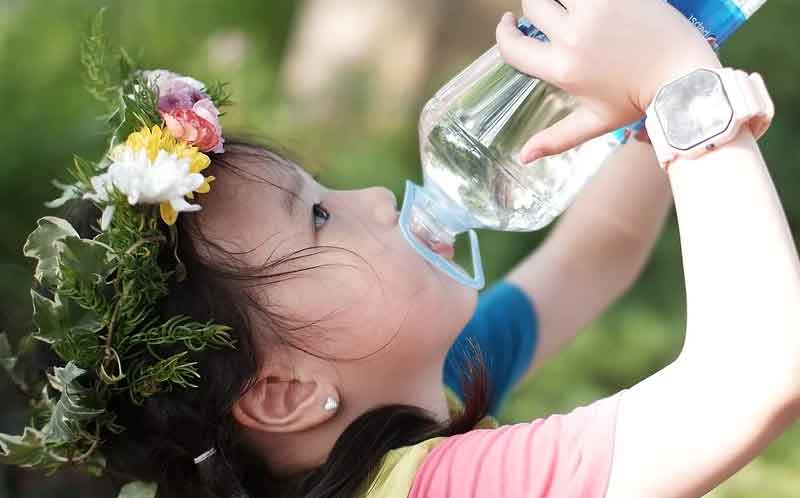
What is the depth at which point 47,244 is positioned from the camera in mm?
1417

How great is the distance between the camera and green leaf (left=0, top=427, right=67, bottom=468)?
144 centimetres

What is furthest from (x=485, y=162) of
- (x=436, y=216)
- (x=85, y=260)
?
(x=85, y=260)

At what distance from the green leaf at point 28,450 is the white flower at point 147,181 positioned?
0.31m

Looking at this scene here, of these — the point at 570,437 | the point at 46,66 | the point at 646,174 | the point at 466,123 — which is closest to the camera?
the point at 570,437

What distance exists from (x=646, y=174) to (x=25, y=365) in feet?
3.32

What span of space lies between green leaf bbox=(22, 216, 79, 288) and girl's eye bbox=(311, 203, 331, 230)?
1.05 feet

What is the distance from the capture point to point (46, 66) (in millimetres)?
3357

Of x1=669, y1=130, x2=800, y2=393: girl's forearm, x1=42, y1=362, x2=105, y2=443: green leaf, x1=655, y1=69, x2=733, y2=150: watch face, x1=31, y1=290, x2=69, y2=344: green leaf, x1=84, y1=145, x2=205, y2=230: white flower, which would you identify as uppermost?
x1=655, y1=69, x2=733, y2=150: watch face

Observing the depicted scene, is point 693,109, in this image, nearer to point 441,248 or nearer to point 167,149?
point 441,248

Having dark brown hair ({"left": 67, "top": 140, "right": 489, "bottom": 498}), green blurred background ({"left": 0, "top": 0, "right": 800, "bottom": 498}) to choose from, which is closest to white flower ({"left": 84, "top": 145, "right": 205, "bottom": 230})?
dark brown hair ({"left": 67, "top": 140, "right": 489, "bottom": 498})

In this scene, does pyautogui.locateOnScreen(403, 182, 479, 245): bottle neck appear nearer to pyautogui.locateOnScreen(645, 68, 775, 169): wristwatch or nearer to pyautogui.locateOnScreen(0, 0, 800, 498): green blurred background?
pyautogui.locateOnScreen(645, 68, 775, 169): wristwatch

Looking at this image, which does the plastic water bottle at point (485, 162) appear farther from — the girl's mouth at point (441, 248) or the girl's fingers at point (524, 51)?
the girl's fingers at point (524, 51)

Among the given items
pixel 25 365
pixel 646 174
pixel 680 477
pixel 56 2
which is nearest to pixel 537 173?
pixel 646 174

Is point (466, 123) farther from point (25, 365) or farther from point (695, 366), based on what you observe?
point (25, 365)
